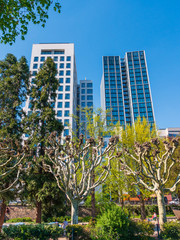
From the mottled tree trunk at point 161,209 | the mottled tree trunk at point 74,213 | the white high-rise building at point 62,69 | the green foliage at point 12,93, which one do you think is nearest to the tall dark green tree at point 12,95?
the green foliage at point 12,93

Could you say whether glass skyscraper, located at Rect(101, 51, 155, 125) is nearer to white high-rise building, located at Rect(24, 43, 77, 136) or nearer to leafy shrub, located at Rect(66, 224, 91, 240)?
white high-rise building, located at Rect(24, 43, 77, 136)

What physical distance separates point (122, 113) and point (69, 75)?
46.0m

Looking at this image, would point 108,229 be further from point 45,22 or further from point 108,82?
point 108,82

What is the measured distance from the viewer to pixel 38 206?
15305 mm

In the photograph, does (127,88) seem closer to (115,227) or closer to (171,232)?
(171,232)

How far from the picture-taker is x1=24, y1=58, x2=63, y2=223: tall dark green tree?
600 inches

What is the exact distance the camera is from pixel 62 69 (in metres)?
52.8

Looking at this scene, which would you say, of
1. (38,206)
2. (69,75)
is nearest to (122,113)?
(69,75)

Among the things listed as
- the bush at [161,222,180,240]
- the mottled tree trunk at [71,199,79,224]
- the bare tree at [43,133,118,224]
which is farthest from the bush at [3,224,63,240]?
the bush at [161,222,180,240]

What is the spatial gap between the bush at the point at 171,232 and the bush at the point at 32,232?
595 centimetres

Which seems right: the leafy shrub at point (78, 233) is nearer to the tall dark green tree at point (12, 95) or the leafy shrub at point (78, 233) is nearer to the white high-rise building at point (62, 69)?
the tall dark green tree at point (12, 95)

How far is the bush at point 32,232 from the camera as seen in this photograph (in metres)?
8.74

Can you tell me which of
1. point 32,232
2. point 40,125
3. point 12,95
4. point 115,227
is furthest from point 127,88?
point 32,232

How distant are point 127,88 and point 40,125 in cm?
8583
